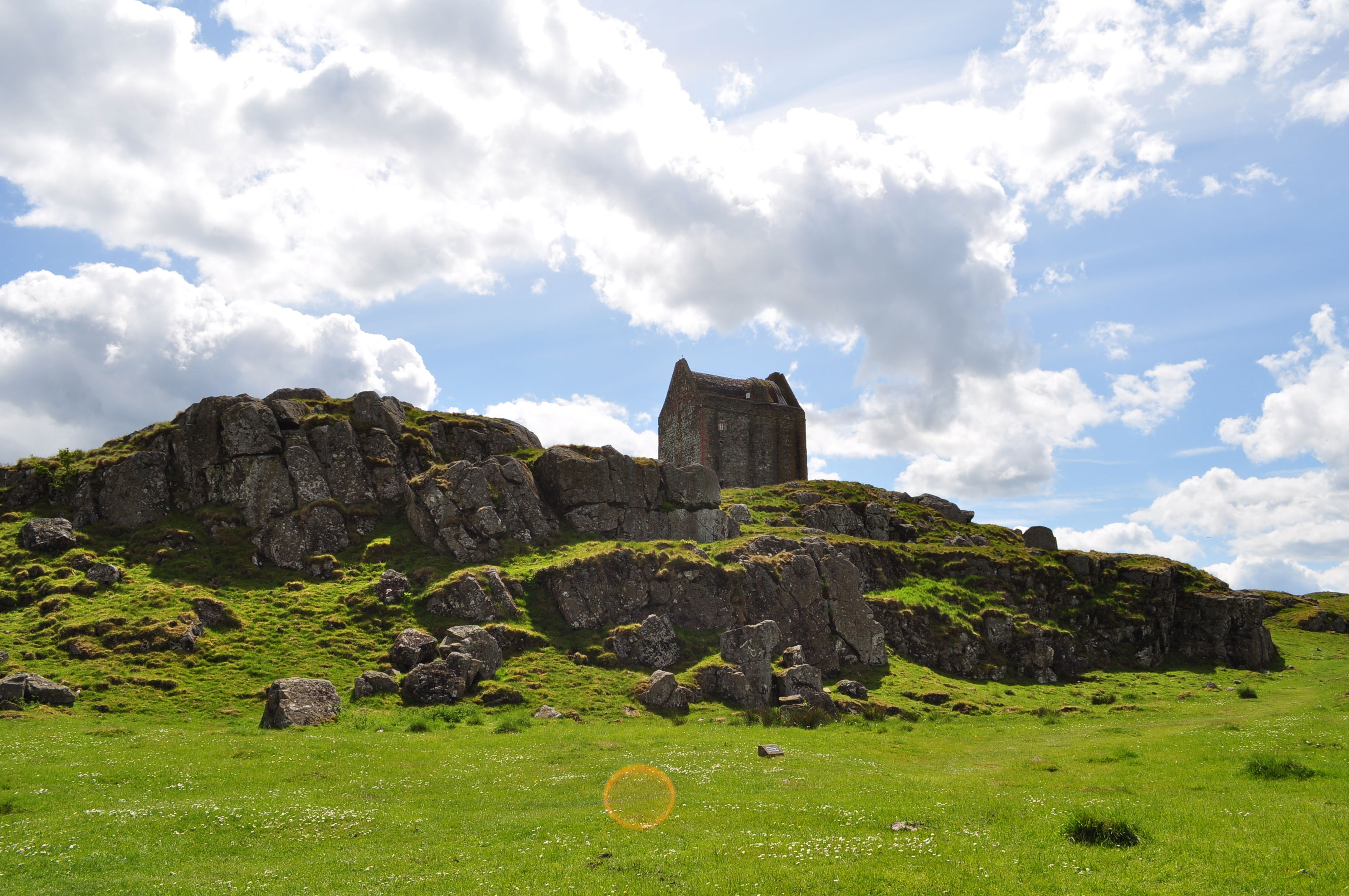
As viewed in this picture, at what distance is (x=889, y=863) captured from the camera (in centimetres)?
1484

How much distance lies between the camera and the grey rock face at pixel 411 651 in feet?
130

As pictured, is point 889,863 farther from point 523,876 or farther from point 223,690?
point 223,690

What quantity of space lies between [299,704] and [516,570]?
1941 cm

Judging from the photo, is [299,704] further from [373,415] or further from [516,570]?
[373,415]

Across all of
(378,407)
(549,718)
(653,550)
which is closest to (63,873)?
(549,718)

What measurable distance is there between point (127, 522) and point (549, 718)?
3599 cm

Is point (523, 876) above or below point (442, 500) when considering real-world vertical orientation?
below

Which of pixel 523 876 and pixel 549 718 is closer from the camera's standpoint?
pixel 523 876

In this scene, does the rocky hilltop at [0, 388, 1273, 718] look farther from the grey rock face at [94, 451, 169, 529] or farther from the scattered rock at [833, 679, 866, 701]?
the scattered rock at [833, 679, 866, 701]

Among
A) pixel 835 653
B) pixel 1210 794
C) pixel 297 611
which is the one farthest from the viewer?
pixel 835 653

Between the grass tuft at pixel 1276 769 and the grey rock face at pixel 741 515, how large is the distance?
51117 mm

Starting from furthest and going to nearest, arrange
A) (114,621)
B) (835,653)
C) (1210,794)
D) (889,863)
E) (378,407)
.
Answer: (378,407) → (835,653) → (114,621) → (1210,794) → (889,863)

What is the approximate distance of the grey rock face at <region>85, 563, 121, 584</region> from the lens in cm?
4503

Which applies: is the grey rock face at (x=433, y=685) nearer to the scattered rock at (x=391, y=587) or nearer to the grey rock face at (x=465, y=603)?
the grey rock face at (x=465, y=603)
